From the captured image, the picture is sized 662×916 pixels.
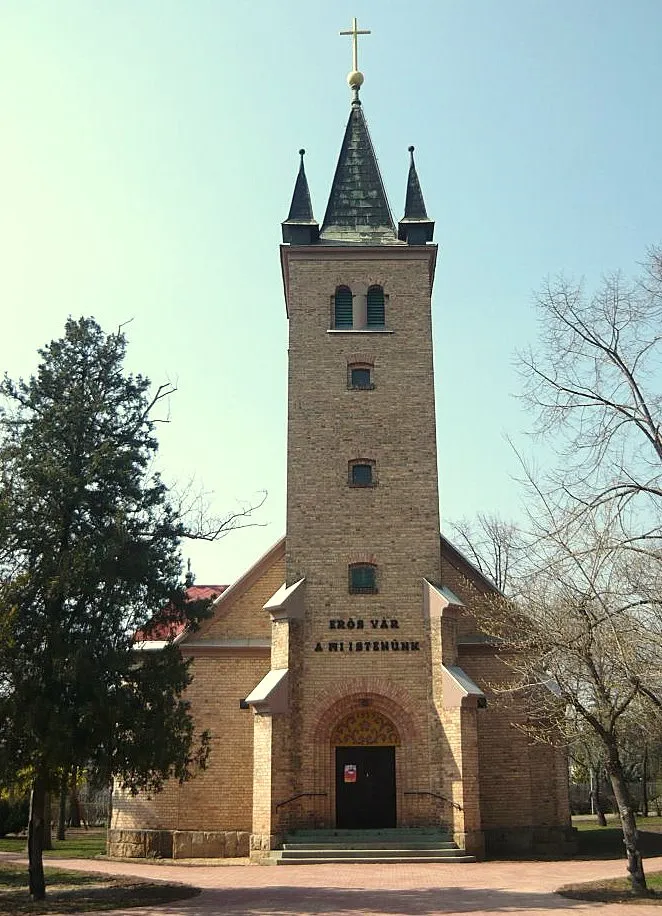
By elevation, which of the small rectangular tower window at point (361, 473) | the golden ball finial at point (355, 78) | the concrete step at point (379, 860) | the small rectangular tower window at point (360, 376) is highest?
the golden ball finial at point (355, 78)

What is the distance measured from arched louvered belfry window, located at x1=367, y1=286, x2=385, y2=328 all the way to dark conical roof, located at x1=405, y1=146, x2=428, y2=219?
2668mm

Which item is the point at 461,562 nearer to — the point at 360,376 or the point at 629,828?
Result: the point at 360,376

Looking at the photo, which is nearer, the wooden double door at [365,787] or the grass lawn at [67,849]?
the wooden double door at [365,787]

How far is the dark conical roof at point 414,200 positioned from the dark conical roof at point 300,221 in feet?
9.57

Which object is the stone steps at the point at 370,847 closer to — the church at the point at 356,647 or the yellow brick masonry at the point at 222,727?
the church at the point at 356,647

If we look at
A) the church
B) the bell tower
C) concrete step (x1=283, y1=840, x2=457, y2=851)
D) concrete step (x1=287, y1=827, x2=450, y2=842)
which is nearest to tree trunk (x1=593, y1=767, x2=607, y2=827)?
the church

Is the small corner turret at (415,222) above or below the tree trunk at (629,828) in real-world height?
above

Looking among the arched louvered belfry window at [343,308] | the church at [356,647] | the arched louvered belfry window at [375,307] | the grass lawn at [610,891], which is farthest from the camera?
the arched louvered belfry window at [375,307]

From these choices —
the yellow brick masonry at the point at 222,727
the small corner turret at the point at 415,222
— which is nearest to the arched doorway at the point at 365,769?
the yellow brick masonry at the point at 222,727

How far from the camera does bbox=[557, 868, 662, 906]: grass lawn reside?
14.1 metres

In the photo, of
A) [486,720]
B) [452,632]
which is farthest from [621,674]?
[486,720]

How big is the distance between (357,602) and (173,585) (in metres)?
6.76

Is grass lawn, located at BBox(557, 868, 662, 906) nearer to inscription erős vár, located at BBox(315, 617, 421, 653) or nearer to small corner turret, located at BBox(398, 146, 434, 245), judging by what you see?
inscription erős vár, located at BBox(315, 617, 421, 653)

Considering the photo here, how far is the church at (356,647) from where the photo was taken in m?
21.4
